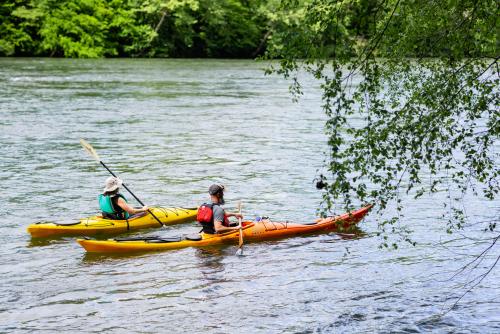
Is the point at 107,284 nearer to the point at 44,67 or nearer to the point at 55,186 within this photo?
the point at 55,186

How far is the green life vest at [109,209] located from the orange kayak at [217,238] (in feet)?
1.64

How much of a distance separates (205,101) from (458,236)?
16598 millimetres

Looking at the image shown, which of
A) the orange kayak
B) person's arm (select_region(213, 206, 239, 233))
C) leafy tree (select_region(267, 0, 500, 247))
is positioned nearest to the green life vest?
the orange kayak

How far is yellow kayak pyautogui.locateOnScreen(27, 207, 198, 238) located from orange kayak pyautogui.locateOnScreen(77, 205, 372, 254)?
16.2 inches

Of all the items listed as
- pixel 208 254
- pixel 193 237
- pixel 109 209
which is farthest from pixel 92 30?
pixel 208 254

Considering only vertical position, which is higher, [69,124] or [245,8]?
[245,8]

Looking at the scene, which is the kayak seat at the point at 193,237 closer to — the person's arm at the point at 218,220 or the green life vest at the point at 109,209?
the person's arm at the point at 218,220

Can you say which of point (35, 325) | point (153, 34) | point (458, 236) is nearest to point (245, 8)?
point (153, 34)

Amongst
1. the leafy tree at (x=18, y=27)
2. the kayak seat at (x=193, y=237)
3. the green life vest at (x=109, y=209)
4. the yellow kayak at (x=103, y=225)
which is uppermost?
the leafy tree at (x=18, y=27)

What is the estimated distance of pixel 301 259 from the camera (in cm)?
955

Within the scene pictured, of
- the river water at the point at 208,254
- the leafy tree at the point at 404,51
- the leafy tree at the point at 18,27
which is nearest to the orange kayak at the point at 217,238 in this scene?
the river water at the point at 208,254

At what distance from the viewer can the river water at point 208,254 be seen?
7.39m

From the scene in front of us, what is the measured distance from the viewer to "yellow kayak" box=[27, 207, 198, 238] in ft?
33.9

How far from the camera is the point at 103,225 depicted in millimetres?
10609
